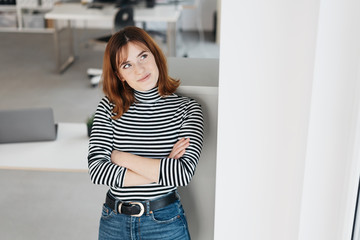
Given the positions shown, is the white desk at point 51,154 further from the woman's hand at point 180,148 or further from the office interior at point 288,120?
the office interior at point 288,120

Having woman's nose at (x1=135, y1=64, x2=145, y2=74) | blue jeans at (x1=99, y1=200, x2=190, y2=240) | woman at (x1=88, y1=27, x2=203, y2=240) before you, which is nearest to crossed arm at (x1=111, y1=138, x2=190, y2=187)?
woman at (x1=88, y1=27, x2=203, y2=240)

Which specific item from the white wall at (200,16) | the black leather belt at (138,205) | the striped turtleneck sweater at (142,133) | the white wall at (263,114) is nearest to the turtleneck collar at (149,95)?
the striped turtleneck sweater at (142,133)

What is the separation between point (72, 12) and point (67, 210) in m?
2.91

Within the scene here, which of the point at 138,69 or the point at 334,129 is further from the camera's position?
the point at 138,69

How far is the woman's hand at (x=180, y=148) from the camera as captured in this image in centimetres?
152

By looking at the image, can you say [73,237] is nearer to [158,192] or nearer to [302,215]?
Answer: [158,192]

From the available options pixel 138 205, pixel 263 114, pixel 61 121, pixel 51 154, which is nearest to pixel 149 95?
pixel 138 205

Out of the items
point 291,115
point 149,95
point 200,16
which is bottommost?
point 200,16

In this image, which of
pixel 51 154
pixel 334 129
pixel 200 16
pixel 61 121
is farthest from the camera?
pixel 200 16

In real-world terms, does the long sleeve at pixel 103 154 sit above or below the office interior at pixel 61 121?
above

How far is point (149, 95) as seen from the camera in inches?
62.5

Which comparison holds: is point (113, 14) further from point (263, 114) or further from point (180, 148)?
point (263, 114)

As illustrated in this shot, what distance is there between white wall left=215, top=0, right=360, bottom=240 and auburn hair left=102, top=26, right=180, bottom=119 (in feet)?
1.76

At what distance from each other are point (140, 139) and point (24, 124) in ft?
3.81
